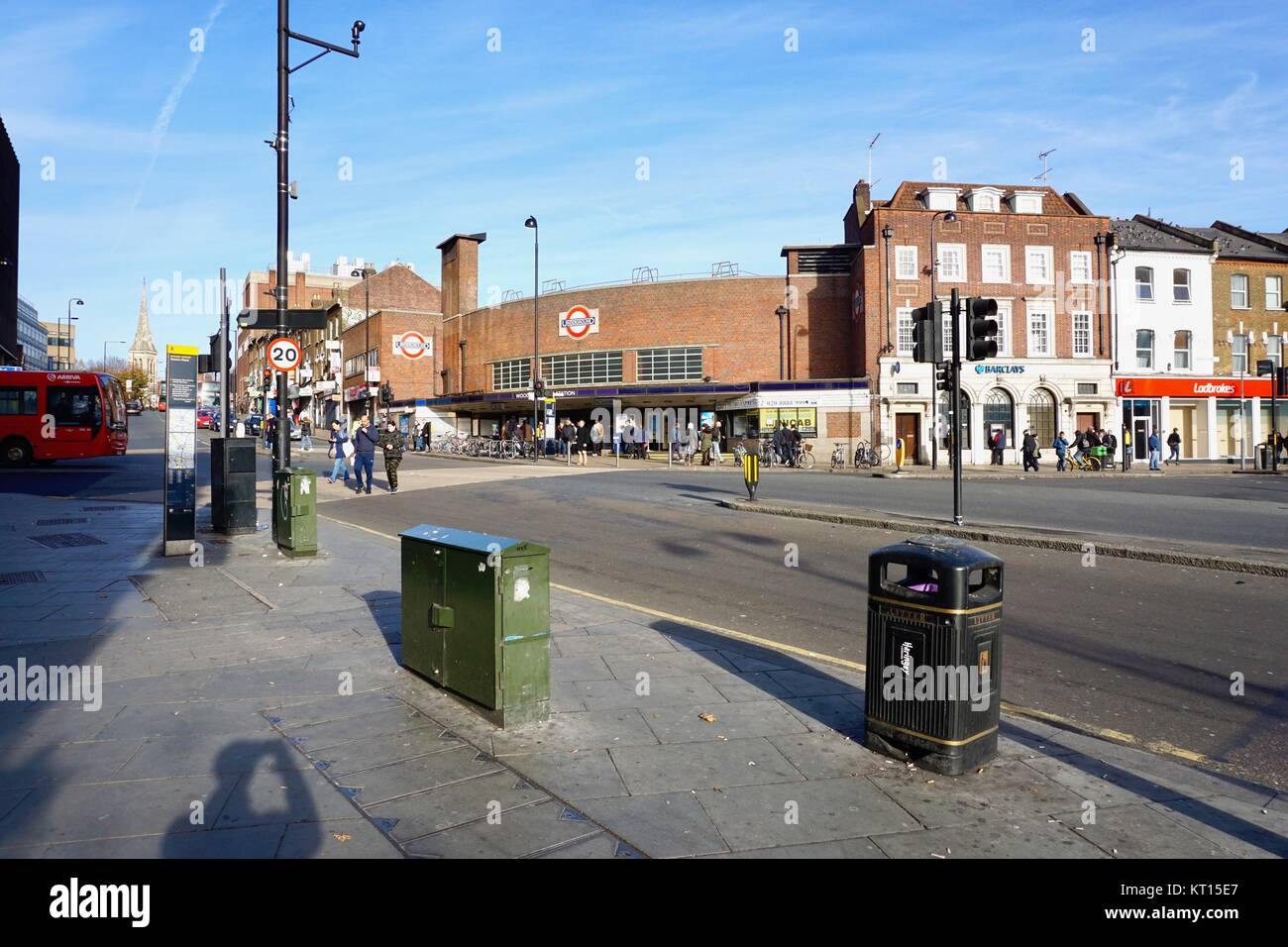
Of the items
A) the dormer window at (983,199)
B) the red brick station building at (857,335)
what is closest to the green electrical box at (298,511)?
the red brick station building at (857,335)

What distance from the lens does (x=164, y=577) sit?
30.5 feet

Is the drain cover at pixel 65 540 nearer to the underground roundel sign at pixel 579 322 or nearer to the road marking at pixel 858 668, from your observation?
the road marking at pixel 858 668

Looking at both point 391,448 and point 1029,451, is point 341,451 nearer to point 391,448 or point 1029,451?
point 391,448

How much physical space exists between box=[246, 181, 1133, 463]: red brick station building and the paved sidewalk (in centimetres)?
3464

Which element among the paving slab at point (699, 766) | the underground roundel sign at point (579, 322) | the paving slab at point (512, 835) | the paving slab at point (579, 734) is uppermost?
the underground roundel sign at point (579, 322)

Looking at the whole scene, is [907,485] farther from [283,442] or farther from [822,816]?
[822,816]

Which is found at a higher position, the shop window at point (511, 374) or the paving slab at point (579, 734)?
the shop window at point (511, 374)

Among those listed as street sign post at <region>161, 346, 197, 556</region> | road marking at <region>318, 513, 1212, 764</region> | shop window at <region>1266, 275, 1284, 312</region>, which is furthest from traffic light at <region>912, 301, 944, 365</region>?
shop window at <region>1266, 275, 1284, 312</region>

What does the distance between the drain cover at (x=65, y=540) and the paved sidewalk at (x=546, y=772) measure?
5.60m

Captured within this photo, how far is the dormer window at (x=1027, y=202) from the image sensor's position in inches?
1708

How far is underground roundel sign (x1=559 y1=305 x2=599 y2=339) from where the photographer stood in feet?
165

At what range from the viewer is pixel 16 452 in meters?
26.4
